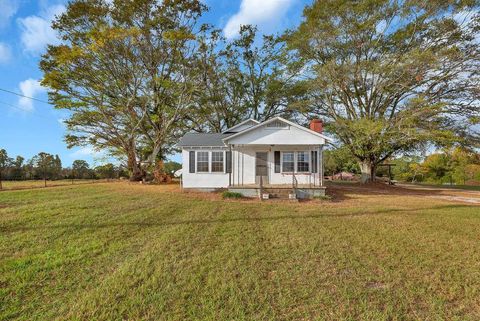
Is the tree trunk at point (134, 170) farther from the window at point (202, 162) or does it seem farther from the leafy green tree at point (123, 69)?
the window at point (202, 162)

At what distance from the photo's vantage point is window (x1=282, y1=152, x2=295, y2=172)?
1568cm

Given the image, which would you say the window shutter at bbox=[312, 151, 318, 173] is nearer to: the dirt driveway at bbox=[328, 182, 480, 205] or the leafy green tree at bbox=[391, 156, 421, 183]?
the dirt driveway at bbox=[328, 182, 480, 205]

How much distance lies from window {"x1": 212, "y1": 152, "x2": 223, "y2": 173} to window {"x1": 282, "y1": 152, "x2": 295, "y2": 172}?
4083 millimetres

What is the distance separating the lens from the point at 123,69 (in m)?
20.8

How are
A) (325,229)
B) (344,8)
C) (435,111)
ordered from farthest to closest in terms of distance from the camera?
1. (344,8)
2. (435,111)
3. (325,229)

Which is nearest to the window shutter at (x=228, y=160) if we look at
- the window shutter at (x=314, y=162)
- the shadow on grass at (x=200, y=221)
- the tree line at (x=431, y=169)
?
the window shutter at (x=314, y=162)

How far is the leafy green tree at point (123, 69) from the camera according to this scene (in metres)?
19.1

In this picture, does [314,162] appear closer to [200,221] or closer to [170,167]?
[200,221]

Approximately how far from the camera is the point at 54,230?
6316 millimetres

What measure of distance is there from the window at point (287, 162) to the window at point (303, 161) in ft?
1.27

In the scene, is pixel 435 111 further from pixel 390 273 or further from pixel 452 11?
pixel 390 273

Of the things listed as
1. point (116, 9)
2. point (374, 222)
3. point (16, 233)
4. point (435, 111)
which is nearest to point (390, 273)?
point (374, 222)

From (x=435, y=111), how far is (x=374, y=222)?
15.0m

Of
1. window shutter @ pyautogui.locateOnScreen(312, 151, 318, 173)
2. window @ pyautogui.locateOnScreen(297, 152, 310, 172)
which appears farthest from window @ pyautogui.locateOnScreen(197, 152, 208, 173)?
window shutter @ pyautogui.locateOnScreen(312, 151, 318, 173)
